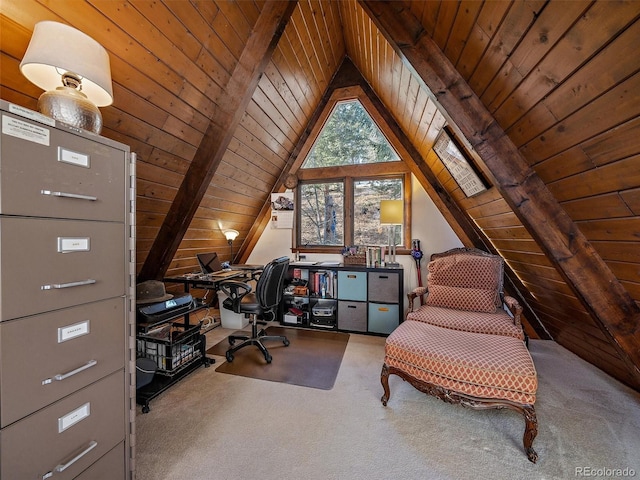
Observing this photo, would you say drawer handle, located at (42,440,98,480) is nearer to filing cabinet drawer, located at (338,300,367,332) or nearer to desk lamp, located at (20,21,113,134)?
desk lamp, located at (20,21,113,134)

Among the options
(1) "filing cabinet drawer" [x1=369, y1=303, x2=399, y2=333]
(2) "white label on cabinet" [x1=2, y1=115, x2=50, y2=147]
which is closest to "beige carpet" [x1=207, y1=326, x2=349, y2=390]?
(1) "filing cabinet drawer" [x1=369, y1=303, x2=399, y2=333]

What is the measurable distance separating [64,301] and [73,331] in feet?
0.40

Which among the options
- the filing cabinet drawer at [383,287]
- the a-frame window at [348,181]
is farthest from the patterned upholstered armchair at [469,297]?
the a-frame window at [348,181]

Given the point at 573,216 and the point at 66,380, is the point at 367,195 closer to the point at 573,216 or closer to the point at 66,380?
the point at 573,216

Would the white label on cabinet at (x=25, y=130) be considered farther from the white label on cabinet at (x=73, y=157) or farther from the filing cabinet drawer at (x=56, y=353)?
the filing cabinet drawer at (x=56, y=353)

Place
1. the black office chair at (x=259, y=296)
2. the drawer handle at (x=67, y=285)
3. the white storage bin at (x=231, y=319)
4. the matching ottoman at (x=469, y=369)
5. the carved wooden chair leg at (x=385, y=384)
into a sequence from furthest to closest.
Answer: the white storage bin at (x=231, y=319), the black office chair at (x=259, y=296), the carved wooden chair leg at (x=385, y=384), the matching ottoman at (x=469, y=369), the drawer handle at (x=67, y=285)

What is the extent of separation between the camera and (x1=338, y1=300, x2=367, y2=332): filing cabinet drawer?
3.16m

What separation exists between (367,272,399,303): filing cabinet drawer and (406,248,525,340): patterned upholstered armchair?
426 millimetres

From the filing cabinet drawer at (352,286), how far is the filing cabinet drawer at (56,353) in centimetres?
237

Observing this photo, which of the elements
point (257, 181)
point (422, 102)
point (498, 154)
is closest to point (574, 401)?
point (498, 154)

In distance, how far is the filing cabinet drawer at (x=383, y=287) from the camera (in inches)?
120

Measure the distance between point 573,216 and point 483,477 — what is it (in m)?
1.46

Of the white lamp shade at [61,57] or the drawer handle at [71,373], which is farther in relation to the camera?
the white lamp shade at [61,57]

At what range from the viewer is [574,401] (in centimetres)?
188
